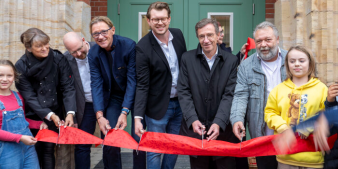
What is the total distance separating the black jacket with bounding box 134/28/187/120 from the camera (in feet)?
11.7

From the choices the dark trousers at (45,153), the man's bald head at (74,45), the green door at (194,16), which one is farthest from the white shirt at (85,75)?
the green door at (194,16)

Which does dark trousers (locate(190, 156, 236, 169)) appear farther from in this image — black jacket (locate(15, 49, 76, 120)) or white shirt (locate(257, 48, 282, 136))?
black jacket (locate(15, 49, 76, 120))

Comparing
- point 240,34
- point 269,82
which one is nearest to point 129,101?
point 269,82

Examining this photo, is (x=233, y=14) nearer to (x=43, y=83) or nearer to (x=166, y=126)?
(x=166, y=126)

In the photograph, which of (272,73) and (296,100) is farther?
(272,73)

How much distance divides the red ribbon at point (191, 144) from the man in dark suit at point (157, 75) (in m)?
0.20

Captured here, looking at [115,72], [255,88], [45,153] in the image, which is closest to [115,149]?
[45,153]

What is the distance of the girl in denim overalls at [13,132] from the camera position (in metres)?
3.19

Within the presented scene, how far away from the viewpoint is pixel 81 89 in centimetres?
393

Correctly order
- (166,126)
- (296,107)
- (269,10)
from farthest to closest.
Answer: (269,10)
(166,126)
(296,107)

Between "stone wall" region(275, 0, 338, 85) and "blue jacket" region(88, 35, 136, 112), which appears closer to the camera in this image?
"blue jacket" region(88, 35, 136, 112)

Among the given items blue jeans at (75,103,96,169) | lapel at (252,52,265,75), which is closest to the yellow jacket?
lapel at (252,52,265,75)

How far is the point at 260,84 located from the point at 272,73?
0.61 ft

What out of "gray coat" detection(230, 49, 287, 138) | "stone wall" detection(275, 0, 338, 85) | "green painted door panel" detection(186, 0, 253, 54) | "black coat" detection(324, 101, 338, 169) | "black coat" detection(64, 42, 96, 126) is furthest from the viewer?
"green painted door panel" detection(186, 0, 253, 54)
